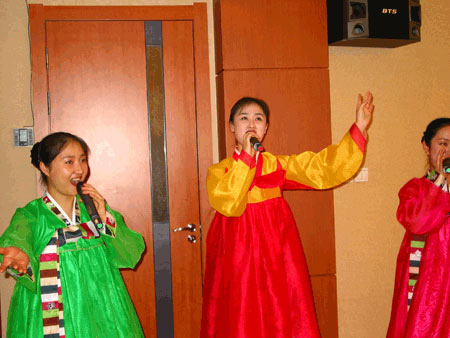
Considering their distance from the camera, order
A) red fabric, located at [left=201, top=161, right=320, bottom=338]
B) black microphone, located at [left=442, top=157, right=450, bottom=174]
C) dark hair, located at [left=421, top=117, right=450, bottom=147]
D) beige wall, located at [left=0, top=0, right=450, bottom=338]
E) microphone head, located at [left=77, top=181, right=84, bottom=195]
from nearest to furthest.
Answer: microphone head, located at [left=77, top=181, right=84, bottom=195] < red fabric, located at [left=201, top=161, right=320, bottom=338] < black microphone, located at [left=442, top=157, right=450, bottom=174] < dark hair, located at [left=421, top=117, right=450, bottom=147] < beige wall, located at [left=0, top=0, right=450, bottom=338]

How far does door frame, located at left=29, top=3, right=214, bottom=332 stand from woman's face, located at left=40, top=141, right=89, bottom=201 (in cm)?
98

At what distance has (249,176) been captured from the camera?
1.85 metres

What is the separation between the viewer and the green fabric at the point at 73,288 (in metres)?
1.68

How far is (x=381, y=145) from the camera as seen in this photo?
3125mm

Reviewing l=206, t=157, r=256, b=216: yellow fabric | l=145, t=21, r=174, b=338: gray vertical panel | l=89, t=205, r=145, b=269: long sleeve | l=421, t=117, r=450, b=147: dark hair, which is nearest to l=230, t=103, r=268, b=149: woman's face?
l=206, t=157, r=256, b=216: yellow fabric

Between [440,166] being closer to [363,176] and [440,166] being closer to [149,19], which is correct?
[363,176]

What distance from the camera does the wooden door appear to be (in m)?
2.76

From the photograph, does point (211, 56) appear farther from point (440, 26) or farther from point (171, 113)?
point (440, 26)

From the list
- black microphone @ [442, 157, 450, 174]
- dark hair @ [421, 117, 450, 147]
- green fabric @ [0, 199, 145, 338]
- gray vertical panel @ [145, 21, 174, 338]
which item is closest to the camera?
green fabric @ [0, 199, 145, 338]

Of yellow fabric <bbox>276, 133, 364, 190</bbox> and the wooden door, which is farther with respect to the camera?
the wooden door

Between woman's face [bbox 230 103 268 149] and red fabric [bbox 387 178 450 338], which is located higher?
woman's face [bbox 230 103 268 149]

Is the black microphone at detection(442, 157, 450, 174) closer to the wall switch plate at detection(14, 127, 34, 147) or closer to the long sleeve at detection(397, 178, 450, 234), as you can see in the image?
the long sleeve at detection(397, 178, 450, 234)

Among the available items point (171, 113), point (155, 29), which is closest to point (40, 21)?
point (155, 29)

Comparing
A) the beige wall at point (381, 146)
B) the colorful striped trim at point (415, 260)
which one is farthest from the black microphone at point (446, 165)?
the beige wall at point (381, 146)
